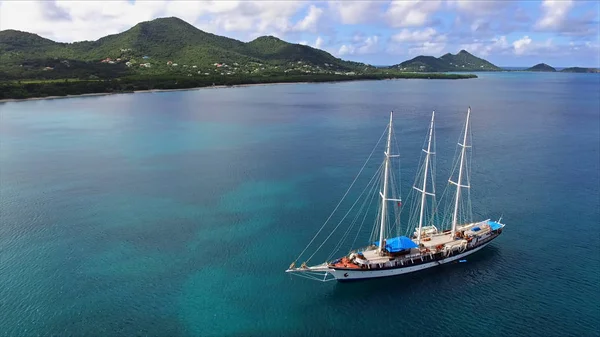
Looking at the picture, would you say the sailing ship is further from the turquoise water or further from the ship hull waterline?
the turquoise water

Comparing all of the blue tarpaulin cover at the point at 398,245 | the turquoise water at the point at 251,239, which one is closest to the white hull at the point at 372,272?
the turquoise water at the point at 251,239

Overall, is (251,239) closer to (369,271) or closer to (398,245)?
(369,271)

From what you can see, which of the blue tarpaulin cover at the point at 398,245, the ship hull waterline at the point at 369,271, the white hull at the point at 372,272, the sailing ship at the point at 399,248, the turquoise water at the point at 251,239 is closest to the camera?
the turquoise water at the point at 251,239

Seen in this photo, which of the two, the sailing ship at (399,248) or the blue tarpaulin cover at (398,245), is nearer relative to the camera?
the sailing ship at (399,248)

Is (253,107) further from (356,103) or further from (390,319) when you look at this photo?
(390,319)

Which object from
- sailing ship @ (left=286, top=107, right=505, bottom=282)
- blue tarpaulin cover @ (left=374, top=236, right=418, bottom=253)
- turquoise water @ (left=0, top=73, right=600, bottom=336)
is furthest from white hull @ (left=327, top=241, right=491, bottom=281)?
blue tarpaulin cover @ (left=374, top=236, right=418, bottom=253)

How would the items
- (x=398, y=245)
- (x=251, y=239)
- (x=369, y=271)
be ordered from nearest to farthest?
(x=369, y=271), (x=398, y=245), (x=251, y=239)

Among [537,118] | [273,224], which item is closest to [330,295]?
[273,224]

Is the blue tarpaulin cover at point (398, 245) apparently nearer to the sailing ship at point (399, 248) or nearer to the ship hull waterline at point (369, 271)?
the sailing ship at point (399, 248)

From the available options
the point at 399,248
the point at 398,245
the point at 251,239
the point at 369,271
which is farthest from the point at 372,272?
the point at 251,239
